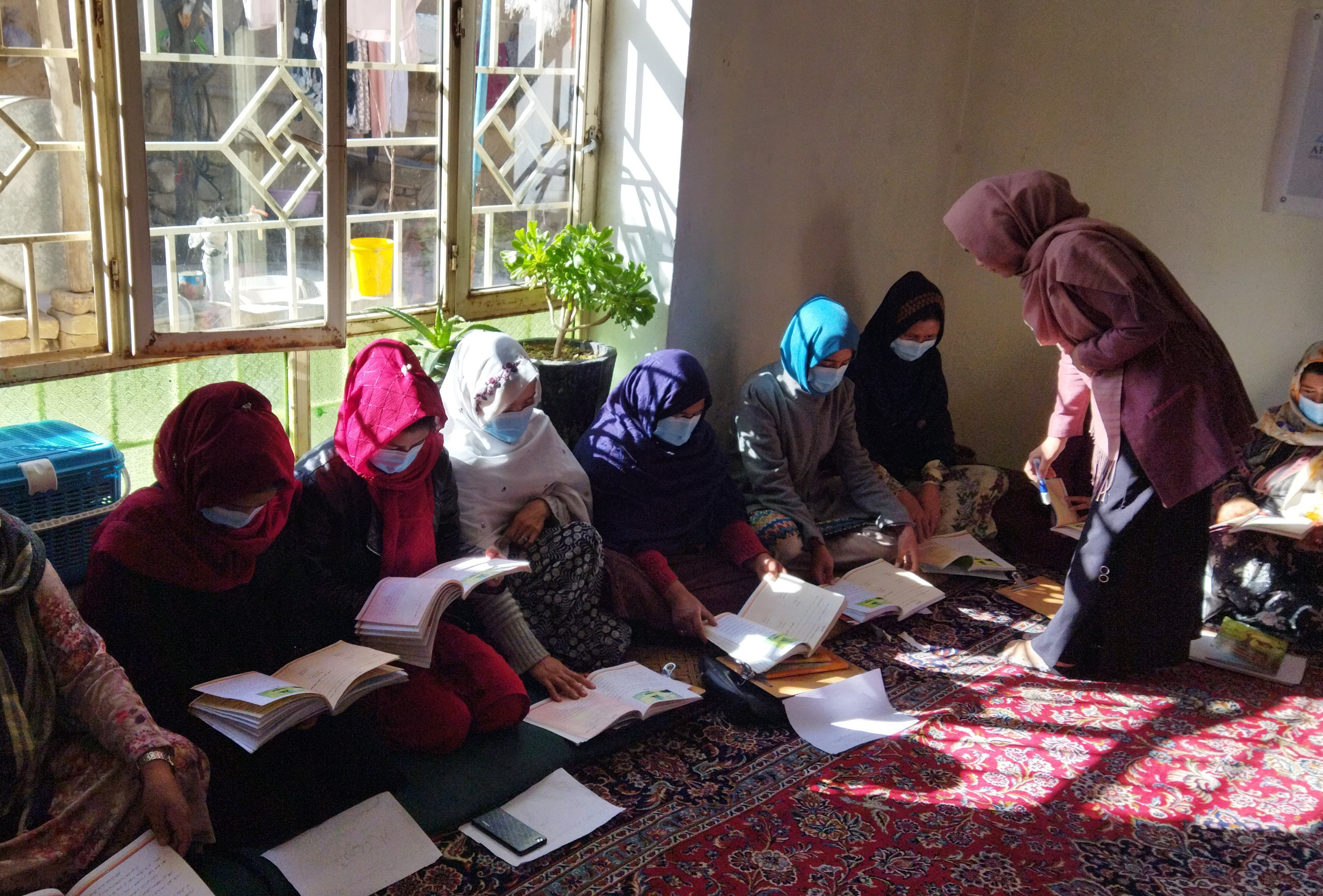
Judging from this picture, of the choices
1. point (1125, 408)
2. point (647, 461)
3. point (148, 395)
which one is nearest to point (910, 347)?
point (1125, 408)

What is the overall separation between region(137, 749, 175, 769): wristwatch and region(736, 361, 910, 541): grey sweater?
1866 millimetres

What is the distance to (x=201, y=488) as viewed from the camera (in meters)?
1.95

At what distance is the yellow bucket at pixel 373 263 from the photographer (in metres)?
3.03

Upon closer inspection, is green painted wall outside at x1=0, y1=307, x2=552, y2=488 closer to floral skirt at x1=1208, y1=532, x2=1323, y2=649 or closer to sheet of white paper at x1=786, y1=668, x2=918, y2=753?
sheet of white paper at x1=786, y1=668, x2=918, y2=753

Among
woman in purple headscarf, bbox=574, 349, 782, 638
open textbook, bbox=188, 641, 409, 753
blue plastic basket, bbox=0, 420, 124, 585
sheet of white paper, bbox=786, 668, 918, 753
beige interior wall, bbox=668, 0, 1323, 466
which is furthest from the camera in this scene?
beige interior wall, bbox=668, 0, 1323, 466

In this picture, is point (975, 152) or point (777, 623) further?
point (975, 152)

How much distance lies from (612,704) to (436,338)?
44.0 inches

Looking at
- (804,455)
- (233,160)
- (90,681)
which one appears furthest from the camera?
(804,455)

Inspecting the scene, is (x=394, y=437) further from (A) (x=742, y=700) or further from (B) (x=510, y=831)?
(A) (x=742, y=700)

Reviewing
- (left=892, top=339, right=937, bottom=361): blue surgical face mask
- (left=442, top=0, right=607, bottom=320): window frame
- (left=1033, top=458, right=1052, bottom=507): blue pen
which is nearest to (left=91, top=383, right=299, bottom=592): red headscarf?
(left=442, top=0, right=607, bottom=320): window frame

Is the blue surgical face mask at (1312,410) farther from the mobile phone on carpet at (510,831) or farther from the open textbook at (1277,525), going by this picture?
the mobile phone on carpet at (510,831)

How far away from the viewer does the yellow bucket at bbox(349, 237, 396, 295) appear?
3031mm

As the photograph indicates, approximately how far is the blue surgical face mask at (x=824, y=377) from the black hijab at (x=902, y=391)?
0.41m

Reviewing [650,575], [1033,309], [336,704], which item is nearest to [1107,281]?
[1033,309]
